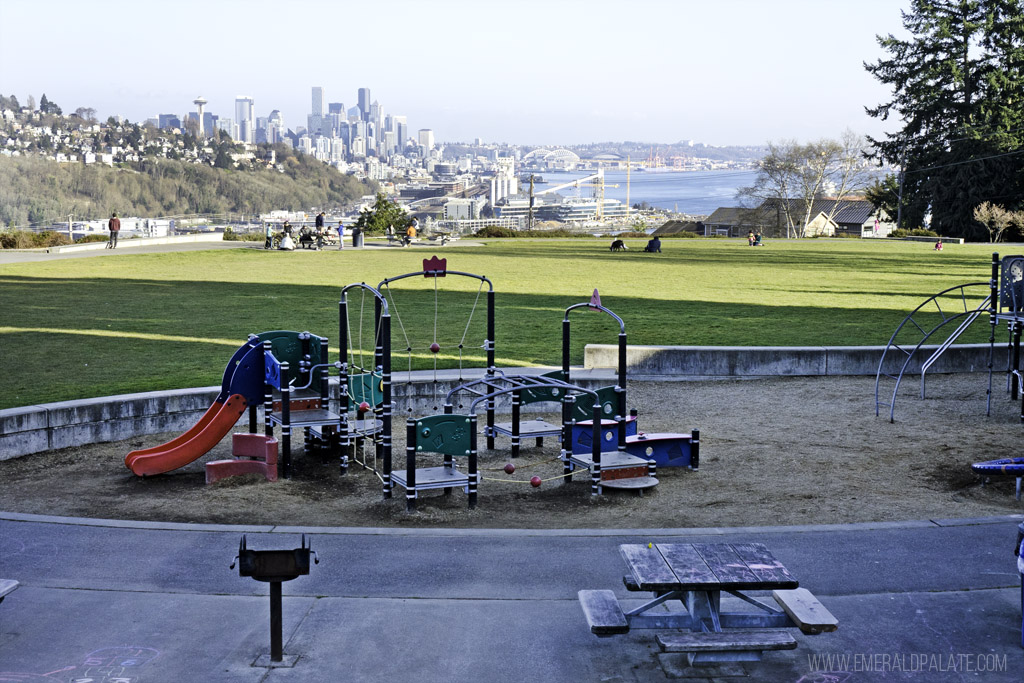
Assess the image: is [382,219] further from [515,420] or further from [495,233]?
[515,420]

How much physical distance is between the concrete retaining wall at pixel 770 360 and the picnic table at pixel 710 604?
914 centimetres

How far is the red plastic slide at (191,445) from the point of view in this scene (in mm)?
10375

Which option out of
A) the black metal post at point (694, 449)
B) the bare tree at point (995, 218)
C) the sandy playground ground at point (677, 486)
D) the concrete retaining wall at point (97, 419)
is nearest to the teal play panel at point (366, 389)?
the sandy playground ground at point (677, 486)

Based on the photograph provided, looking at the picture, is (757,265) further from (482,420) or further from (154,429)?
(154,429)

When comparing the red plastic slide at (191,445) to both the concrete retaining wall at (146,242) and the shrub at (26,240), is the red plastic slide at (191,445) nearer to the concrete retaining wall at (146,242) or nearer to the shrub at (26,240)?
the concrete retaining wall at (146,242)

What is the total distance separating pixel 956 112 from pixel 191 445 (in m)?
75.5

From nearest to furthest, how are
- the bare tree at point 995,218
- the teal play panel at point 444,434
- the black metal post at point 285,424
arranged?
the teal play panel at point 444,434 < the black metal post at point 285,424 < the bare tree at point 995,218

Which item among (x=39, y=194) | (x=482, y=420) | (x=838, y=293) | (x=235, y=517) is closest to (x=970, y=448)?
(x=482, y=420)

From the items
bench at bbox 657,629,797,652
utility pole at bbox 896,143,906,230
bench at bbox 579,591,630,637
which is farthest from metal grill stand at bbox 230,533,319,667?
utility pole at bbox 896,143,906,230

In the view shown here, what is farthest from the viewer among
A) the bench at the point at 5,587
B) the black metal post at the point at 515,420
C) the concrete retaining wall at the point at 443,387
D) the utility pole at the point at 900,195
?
the utility pole at the point at 900,195

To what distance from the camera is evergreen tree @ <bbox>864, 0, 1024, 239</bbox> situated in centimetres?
6844

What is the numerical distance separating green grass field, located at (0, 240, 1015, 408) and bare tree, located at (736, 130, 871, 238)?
46.6m

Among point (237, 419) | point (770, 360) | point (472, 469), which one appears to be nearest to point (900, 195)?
point (770, 360)

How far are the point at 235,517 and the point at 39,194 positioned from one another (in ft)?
554
